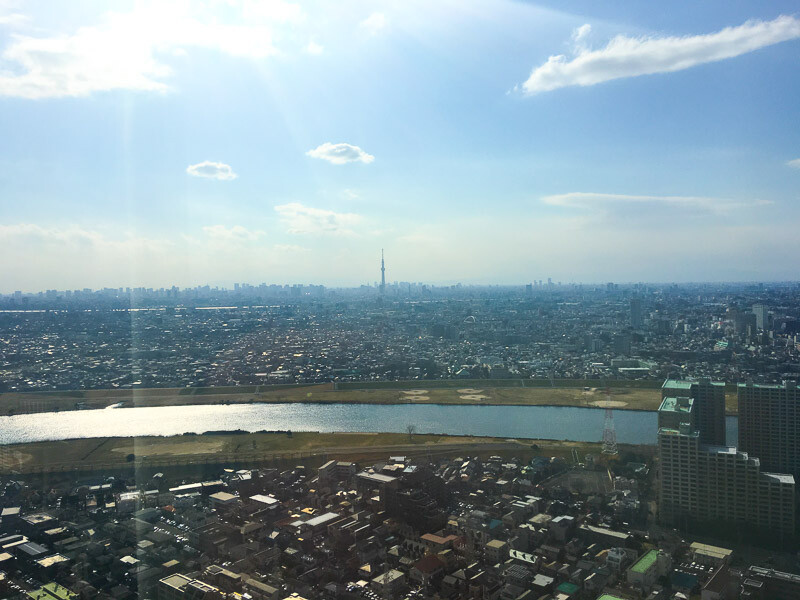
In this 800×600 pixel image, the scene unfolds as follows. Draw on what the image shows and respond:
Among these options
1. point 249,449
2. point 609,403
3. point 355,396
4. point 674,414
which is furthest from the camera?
point 355,396

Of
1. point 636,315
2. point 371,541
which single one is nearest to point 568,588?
point 371,541

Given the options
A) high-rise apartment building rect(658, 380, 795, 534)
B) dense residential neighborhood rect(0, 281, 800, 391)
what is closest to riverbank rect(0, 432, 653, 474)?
high-rise apartment building rect(658, 380, 795, 534)

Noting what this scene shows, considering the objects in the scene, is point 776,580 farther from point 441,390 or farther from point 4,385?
point 4,385

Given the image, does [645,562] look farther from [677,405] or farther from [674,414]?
[677,405]

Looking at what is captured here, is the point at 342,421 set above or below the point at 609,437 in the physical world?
below

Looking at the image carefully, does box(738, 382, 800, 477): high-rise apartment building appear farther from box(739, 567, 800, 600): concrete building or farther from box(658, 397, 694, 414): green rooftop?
box(739, 567, 800, 600): concrete building

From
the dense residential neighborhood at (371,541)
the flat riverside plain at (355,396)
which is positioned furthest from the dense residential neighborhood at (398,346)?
the dense residential neighborhood at (371,541)
